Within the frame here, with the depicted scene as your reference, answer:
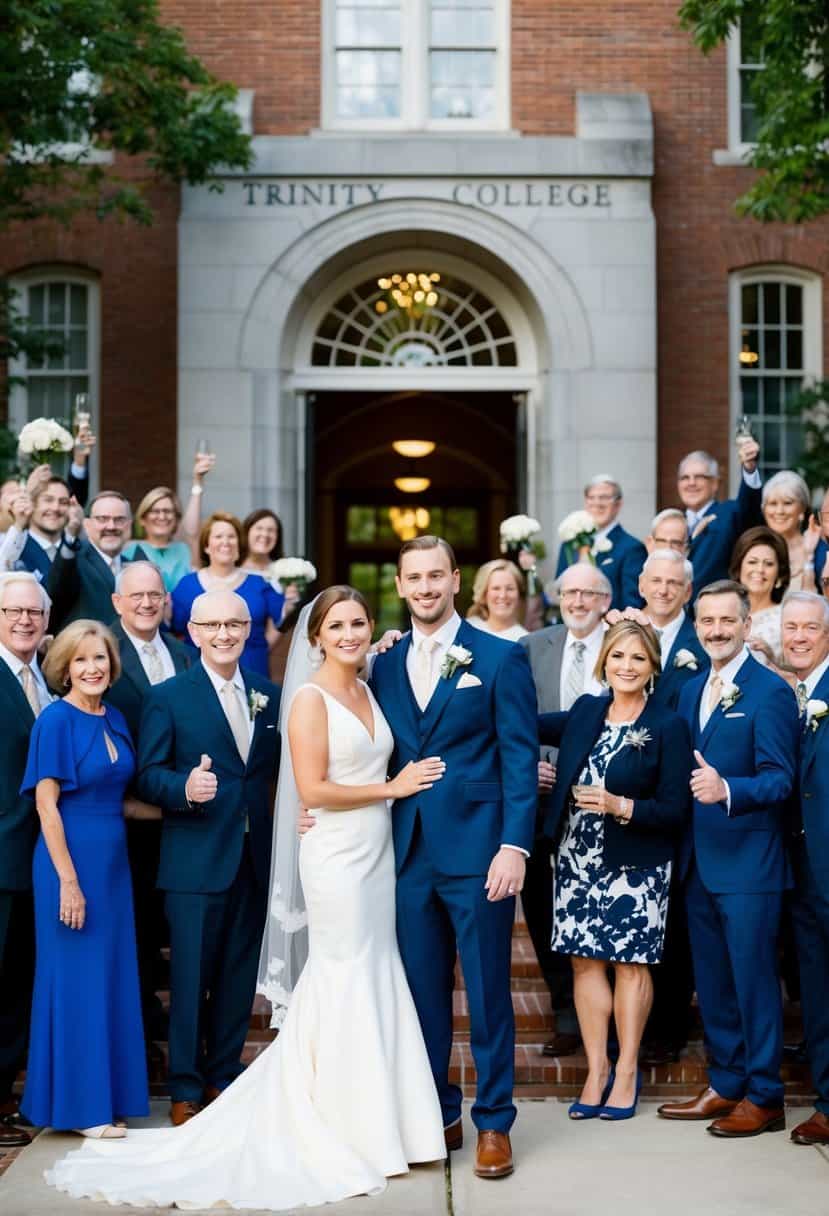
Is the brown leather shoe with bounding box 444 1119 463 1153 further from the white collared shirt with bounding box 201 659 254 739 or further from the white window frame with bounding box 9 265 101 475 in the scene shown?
the white window frame with bounding box 9 265 101 475

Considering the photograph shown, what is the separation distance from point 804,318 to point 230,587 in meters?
8.95

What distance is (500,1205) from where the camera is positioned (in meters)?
5.60

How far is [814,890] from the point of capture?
20.8ft

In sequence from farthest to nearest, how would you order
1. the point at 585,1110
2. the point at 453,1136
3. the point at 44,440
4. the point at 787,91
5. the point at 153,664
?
the point at 787,91 < the point at 44,440 < the point at 153,664 < the point at 585,1110 < the point at 453,1136

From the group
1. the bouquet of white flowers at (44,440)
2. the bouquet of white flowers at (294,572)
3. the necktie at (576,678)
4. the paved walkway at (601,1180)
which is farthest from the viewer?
the bouquet of white flowers at (294,572)

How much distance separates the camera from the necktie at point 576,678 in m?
7.46

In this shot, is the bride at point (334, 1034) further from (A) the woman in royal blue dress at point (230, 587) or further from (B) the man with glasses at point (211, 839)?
(A) the woman in royal blue dress at point (230, 587)

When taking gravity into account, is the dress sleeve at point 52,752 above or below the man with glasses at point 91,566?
below

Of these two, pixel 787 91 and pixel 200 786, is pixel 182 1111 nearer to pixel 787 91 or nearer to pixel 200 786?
pixel 200 786

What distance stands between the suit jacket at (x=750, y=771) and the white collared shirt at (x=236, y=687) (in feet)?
6.14

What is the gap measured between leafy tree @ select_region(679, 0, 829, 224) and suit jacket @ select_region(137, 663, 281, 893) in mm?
6507

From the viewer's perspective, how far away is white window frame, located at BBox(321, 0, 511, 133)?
15.2m

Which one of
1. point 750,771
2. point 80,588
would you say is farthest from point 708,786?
point 80,588

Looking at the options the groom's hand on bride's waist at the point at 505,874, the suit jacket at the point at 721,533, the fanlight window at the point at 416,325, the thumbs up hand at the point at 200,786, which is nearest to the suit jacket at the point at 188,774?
the thumbs up hand at the point at 200,786
